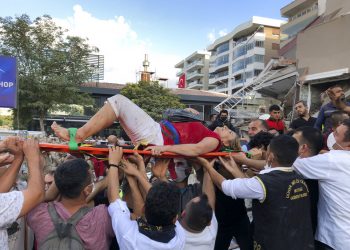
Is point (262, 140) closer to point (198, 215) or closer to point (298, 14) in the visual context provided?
point (198, 215)

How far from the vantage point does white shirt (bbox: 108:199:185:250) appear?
2.15 meters

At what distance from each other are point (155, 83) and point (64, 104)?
12.9 metres

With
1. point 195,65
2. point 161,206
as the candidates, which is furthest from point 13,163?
point 195,65

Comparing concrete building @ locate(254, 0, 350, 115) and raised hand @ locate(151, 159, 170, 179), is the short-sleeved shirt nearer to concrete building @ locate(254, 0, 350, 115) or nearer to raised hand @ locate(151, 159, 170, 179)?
raised hand @ locate(151, 159, 170, 179)

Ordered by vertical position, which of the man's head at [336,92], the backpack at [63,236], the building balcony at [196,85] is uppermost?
the building balcony at [196,85]

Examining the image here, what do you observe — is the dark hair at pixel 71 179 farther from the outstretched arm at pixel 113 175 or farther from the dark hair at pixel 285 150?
the dark hair at pixel 285 150

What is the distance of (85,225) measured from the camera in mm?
2318

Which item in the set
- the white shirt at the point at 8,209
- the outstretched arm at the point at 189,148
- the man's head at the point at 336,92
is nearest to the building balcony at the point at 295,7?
the man's head at the point at 336,92

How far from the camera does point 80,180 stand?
92.2 inches

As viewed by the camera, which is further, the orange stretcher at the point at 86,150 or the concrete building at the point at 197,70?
the concrete building at the point at 197,70

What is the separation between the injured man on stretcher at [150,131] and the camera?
3105 mm

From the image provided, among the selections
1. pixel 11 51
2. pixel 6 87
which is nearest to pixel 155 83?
pixel 11 51

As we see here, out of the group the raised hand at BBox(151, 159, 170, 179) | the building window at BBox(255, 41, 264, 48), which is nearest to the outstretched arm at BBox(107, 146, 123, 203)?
the raised hand at BBox(151, 159, 170, 179)

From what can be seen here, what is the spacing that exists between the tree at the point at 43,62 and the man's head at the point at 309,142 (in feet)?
59.4
